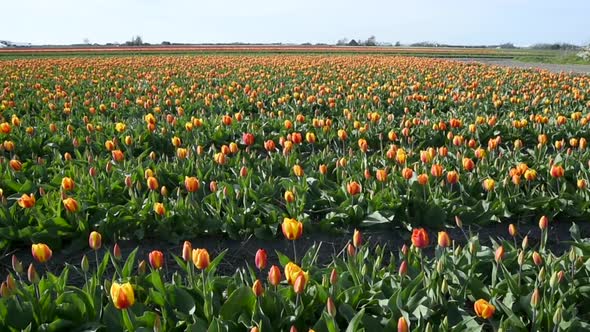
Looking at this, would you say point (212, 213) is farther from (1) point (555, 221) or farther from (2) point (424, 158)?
(1) point (555, 221)

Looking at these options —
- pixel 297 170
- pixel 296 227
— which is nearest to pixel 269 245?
pixel 297 170

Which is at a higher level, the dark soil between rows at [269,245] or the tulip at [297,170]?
the tulip at [297,170]

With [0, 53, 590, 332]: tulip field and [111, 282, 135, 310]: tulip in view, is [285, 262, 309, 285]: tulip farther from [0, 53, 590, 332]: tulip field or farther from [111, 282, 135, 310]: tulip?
[111, 282, 135, 310]: tulip

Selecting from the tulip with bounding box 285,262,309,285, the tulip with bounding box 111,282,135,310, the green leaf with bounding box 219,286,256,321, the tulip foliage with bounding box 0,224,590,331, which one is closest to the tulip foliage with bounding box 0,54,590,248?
the tulip foliage with bounding box 0,224,590,331

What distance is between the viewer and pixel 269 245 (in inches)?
155

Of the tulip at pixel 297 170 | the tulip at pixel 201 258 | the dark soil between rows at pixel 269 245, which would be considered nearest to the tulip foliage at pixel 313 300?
the tulip at pixel 201 258

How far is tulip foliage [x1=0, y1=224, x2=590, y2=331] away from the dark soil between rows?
880 mm

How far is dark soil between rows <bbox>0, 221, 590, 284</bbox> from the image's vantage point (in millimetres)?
3693

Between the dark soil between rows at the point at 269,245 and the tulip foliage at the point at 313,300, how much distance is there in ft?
2.89

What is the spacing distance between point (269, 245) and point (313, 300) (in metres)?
1.39

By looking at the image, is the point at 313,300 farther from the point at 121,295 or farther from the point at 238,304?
the point at 121,295

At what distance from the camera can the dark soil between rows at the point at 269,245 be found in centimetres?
369

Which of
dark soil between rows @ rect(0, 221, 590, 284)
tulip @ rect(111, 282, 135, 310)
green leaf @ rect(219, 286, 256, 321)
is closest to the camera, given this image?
tulip @ rect(111, 282, 135, 310)

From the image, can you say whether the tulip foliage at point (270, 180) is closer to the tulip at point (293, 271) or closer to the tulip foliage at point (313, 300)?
the tulip foliage at point (313, 300)
